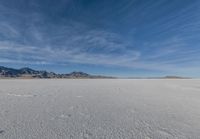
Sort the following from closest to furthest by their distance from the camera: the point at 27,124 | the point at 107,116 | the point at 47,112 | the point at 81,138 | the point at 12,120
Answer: the point at 81,138
the point at 27,124
the point at 12,120
the point at 107,116
the point at 47,112

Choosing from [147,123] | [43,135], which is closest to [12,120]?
[43,135]

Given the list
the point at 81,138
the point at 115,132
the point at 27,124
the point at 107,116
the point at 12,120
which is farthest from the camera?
the point at 107,116

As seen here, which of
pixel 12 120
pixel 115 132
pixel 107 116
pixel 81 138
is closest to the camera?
pixel 81 138

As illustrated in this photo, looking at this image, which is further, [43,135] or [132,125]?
[132,125]

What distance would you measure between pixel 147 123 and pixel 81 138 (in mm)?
1930

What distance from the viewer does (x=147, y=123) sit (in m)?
4.30

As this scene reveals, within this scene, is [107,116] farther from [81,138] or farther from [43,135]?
[43,135]

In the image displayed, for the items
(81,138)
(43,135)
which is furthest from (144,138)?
(43,135)

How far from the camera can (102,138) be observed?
331 centimetres

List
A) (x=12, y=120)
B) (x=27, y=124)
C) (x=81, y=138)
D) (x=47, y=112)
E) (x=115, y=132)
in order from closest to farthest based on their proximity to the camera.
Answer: (x=81, y=138) → (x=115, y=132) → (x=27, y=124) → (x=12, y=120) → (x=47, y=112)

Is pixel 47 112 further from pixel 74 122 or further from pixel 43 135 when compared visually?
pixel 43 135

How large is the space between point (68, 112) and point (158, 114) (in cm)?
295

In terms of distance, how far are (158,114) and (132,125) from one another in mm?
1546

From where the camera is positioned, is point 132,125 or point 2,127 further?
point 132,125
